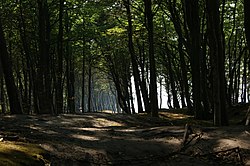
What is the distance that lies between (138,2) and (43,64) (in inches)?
383

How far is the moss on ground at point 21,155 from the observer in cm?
587

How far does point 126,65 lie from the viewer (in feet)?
138

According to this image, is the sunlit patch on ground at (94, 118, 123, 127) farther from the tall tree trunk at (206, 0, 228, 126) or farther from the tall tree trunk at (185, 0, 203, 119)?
the tall tree trunk at (206, 0, 228, 126)

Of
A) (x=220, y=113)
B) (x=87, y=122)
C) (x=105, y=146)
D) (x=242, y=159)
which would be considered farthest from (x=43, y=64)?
(x=242, y=159)

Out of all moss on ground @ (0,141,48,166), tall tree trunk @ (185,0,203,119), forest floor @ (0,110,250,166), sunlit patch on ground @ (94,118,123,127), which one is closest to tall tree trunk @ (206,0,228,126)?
forest floor @ (0,110,250,166)

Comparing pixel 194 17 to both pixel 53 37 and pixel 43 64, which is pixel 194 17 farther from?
pixel 53 37

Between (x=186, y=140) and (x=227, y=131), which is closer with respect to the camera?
(x=186, y=140)

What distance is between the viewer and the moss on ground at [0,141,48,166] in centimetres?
587

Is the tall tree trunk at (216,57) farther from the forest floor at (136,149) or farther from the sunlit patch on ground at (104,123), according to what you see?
the sunlit patch on ground at (104,123)

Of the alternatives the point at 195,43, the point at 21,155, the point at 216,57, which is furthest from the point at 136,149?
the point at 195,43

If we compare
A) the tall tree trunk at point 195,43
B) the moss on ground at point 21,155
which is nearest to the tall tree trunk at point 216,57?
the tall tree trunk at point 195,43

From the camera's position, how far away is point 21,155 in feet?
20.9

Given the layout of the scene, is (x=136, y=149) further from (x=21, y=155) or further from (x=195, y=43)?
(x=195, y=43)

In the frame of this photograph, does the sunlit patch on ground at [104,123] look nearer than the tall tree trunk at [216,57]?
No
